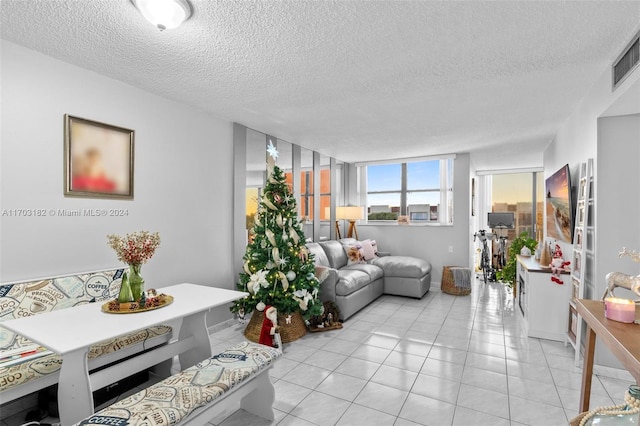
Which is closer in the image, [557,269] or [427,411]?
[427,411]

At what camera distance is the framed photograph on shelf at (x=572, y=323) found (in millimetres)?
3078

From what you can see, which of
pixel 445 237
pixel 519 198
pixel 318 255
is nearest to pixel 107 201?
pixel 318 255

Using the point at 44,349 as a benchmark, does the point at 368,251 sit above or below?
above

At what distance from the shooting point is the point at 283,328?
344 centimetres

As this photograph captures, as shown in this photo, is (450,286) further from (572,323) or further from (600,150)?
(600,150)

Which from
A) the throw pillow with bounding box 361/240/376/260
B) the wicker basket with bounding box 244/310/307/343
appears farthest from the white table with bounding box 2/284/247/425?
the throw pillow with bounding box 361/240/376/260

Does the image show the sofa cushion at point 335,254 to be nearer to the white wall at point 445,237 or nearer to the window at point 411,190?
the white wall at point 445,237

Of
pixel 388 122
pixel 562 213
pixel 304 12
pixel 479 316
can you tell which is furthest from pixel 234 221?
pixel 562 213

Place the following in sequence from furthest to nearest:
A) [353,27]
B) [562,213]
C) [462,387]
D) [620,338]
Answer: [562,213]
[462,387]
[353,27]
[620,338]

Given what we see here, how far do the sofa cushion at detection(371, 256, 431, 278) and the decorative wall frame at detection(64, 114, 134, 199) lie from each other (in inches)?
153

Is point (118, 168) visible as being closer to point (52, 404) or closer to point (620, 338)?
point (52, 404)

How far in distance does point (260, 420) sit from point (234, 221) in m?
2.28

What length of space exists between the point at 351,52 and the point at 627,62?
1756 mm

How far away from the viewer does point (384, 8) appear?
1751mm
